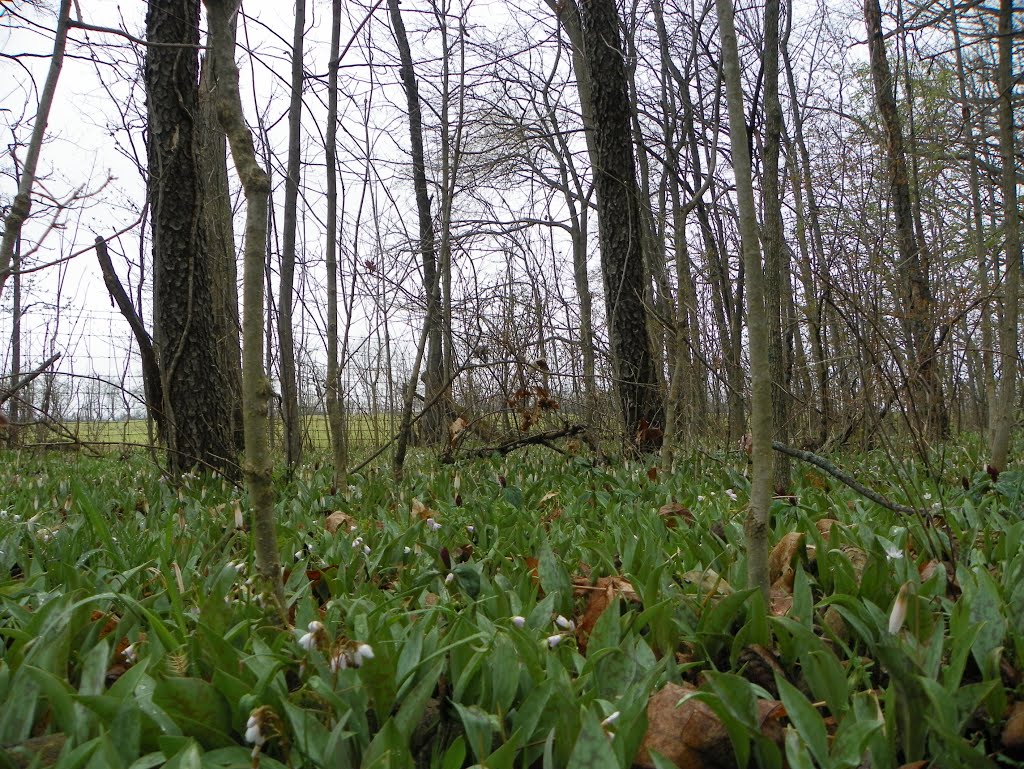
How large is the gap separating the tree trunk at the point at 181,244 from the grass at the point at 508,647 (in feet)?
9.42

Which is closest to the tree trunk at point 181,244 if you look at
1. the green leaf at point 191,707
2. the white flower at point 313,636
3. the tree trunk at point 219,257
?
the tree trunk at point 219,257

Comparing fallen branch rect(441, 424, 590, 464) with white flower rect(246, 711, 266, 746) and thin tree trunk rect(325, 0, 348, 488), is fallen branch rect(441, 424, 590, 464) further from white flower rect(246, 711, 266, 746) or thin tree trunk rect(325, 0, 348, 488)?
white flower rect(246, 711, 266, 746)

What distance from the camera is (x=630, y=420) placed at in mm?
6727

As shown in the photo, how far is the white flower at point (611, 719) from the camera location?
1.34 m

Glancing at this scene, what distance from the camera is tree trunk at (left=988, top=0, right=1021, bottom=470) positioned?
185 inches

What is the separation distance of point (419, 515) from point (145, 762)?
7.65 feet

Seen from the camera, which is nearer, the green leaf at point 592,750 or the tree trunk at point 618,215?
the green leaf at point 592,750

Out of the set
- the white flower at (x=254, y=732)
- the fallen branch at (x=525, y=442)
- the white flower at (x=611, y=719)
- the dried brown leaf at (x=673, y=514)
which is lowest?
the white flower at (x=611, y=719)

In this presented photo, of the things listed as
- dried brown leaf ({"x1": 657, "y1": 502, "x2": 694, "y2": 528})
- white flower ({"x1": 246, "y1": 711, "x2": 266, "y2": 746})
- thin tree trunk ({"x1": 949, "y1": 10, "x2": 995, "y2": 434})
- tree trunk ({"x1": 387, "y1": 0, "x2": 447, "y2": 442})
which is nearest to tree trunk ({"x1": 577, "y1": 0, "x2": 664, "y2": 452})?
tree trunk ({"x1": 387, "y1": 0, "x2": 447, "y2": 442})

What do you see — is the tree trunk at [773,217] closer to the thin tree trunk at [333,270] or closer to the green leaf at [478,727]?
the thin tree trunk at [333,270]

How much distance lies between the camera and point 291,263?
19.5ft

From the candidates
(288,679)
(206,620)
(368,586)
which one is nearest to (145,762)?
(288,679)

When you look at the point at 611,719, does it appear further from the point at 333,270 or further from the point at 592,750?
the point at 333,270

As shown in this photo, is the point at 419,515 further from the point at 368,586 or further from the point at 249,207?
the point at 249,207
